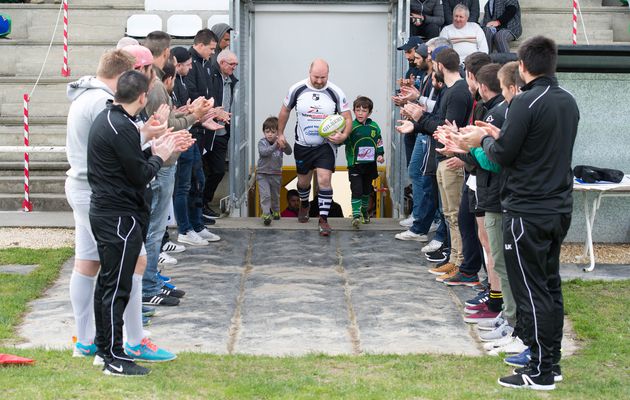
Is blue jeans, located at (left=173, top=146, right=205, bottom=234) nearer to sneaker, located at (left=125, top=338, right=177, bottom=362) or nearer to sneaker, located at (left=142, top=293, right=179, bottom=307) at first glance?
sneaker, located at (left=142, top=293, right=179, bottom=307)

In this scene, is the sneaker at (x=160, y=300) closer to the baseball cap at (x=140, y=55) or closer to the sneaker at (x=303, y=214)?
the baseball cap at (x=140, y=55)

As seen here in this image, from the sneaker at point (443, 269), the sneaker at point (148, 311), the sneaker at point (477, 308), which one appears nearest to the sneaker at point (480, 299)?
the sneaker at point (477, 308)

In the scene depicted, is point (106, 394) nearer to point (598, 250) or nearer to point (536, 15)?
point (598, 250)

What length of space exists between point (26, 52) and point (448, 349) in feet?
35.6

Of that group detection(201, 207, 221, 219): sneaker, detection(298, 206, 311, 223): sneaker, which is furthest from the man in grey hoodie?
detection(298, 206, 311, 223): sneaker

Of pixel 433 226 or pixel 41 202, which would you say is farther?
pixel 41 202

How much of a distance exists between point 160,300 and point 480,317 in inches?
98.9

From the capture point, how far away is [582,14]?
17500 mm

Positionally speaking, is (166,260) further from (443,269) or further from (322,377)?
(322,377)

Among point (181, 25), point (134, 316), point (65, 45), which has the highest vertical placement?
point (181, 25)

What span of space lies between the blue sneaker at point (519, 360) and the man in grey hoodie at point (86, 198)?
2.37m

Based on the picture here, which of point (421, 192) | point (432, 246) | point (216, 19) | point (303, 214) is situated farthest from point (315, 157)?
point (216, 19)

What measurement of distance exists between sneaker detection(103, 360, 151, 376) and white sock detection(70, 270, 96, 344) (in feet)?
1.76

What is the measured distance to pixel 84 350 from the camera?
7.32 m
